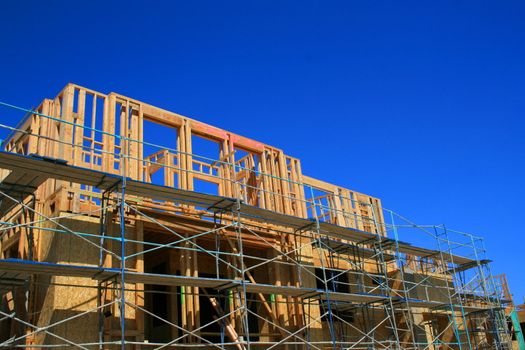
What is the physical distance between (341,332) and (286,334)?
2544 mm

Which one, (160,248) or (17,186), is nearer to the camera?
(17,186)

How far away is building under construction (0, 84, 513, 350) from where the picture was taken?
1069 cm

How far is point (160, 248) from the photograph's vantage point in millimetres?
14812

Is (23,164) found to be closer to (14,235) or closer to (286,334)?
(14,235)

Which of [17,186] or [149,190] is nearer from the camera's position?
[17,186]

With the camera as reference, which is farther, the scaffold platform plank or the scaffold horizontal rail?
the scaffold horizontal rail

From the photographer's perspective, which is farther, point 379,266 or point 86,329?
point 379,266

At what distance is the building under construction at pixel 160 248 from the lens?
35.1 ft

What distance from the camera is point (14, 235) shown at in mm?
12906

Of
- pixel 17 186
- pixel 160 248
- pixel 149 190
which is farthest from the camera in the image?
pixel 160 248

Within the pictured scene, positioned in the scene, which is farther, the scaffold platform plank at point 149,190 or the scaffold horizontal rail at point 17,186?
the scaffold horizontal rail at point 17,186

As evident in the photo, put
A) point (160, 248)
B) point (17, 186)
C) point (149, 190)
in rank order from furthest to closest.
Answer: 1. point (160, 248)
2. point (149, 190)
3. point (17, 186)

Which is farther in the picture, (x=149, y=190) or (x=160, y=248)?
(x=160, y=248)

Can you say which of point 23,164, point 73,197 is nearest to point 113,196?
point 73,197
